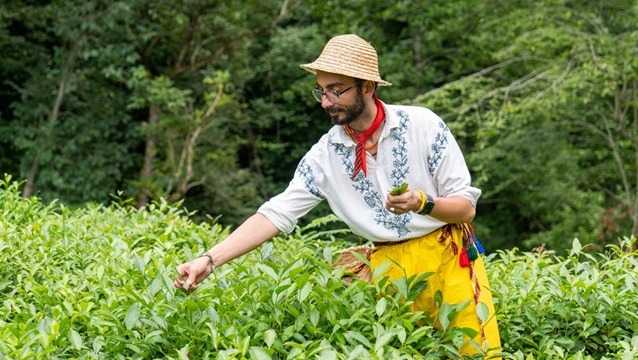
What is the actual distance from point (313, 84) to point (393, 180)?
15889 mm

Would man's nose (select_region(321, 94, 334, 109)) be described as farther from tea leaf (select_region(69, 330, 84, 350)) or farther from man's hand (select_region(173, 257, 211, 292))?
tea leaf (select_region(69, 330, 84, 350))

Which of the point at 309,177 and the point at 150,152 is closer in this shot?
the point at 309,177

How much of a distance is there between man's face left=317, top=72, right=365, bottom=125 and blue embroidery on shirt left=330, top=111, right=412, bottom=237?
0.15m

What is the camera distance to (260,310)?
3.11 m

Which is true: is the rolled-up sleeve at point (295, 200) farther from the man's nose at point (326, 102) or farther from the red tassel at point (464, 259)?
the red tassel at point (464, 259)

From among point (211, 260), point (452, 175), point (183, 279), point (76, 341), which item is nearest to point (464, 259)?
point (452, 175)

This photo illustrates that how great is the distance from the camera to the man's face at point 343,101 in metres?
3.30

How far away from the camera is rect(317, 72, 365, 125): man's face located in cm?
330

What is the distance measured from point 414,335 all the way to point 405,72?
51.2 ft

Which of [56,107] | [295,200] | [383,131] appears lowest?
[56,107]

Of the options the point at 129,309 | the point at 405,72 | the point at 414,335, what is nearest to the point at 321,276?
the point at 414,335

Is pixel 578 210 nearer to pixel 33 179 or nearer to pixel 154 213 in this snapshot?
pixel 33 179

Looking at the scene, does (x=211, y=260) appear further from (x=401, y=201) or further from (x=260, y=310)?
(x=401, y=201)

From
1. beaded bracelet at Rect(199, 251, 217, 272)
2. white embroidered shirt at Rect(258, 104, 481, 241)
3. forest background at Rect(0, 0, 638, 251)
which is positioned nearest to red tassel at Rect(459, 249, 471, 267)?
white embroidered shirt at Rect(258, 104, 481, 241)
